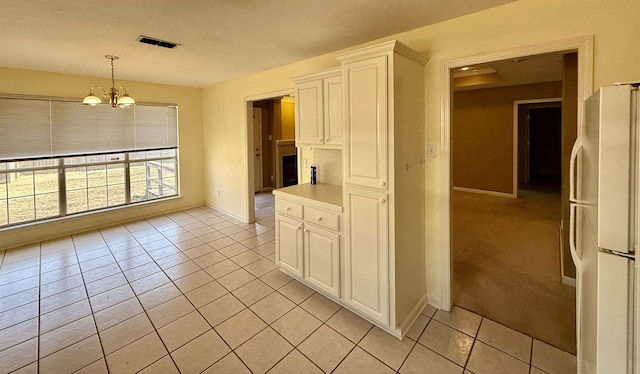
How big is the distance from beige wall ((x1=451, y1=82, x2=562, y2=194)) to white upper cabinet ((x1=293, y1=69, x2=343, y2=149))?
17.8 feet

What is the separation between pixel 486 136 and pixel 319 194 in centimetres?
598

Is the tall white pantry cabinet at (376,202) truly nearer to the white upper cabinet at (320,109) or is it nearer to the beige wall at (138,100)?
the white upper cabinet at (320,109)

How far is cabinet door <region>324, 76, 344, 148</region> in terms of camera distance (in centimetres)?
268

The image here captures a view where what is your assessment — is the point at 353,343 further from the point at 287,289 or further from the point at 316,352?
the point at 287,289

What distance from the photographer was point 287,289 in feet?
9.38

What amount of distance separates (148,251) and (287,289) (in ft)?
7.17

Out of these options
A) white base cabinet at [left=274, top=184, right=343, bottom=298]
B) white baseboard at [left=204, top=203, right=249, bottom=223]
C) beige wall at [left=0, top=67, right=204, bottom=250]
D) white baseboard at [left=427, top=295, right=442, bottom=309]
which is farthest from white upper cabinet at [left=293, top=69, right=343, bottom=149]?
beige wall at [left=0, top=67, right=204, bottom=250]

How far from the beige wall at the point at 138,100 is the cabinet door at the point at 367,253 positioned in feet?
14.7

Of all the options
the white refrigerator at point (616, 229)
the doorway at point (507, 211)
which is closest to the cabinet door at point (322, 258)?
the doorway at point (507, 211)

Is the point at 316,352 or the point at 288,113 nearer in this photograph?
the point at 316,352

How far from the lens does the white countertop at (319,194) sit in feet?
8.14

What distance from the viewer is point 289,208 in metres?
2.85

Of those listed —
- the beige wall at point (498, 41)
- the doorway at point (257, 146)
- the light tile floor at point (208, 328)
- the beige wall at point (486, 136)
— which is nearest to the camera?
the beige wall at point (498, 41)

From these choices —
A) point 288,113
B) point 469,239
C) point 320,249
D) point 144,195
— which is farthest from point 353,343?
point 288,113
